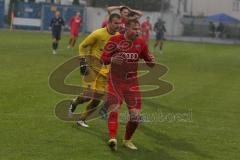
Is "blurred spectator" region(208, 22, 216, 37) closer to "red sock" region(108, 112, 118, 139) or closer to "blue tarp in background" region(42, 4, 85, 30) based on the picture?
"blue tarp in background" region(42, 4, 85, 30)

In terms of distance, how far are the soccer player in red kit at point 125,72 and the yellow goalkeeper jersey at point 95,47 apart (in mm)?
1280

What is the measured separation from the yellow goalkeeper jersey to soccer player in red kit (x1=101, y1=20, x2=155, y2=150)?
128cm

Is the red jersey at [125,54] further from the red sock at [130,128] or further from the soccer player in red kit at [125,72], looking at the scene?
the red sock at [130,128]

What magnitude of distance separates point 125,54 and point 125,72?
1.14ft

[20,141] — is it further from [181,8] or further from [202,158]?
[181,8]

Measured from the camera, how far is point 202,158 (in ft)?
28.7

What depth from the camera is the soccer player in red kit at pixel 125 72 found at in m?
8.73

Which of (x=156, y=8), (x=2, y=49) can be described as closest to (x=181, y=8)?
(x=156, y=8)

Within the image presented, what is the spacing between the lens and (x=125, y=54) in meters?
8.75

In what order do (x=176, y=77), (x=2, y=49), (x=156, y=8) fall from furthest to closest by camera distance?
(x=156, y=8) → (x=2, y=49) → (x=176, y=77)

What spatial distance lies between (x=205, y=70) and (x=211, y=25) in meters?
46.1

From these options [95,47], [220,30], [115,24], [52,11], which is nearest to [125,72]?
[115,24]

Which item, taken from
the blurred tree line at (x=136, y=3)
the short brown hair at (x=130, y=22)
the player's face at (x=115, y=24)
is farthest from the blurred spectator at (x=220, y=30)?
the short brown hair at (x=130, y=22)

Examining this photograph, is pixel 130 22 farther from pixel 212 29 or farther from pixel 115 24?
pixel 212 29
